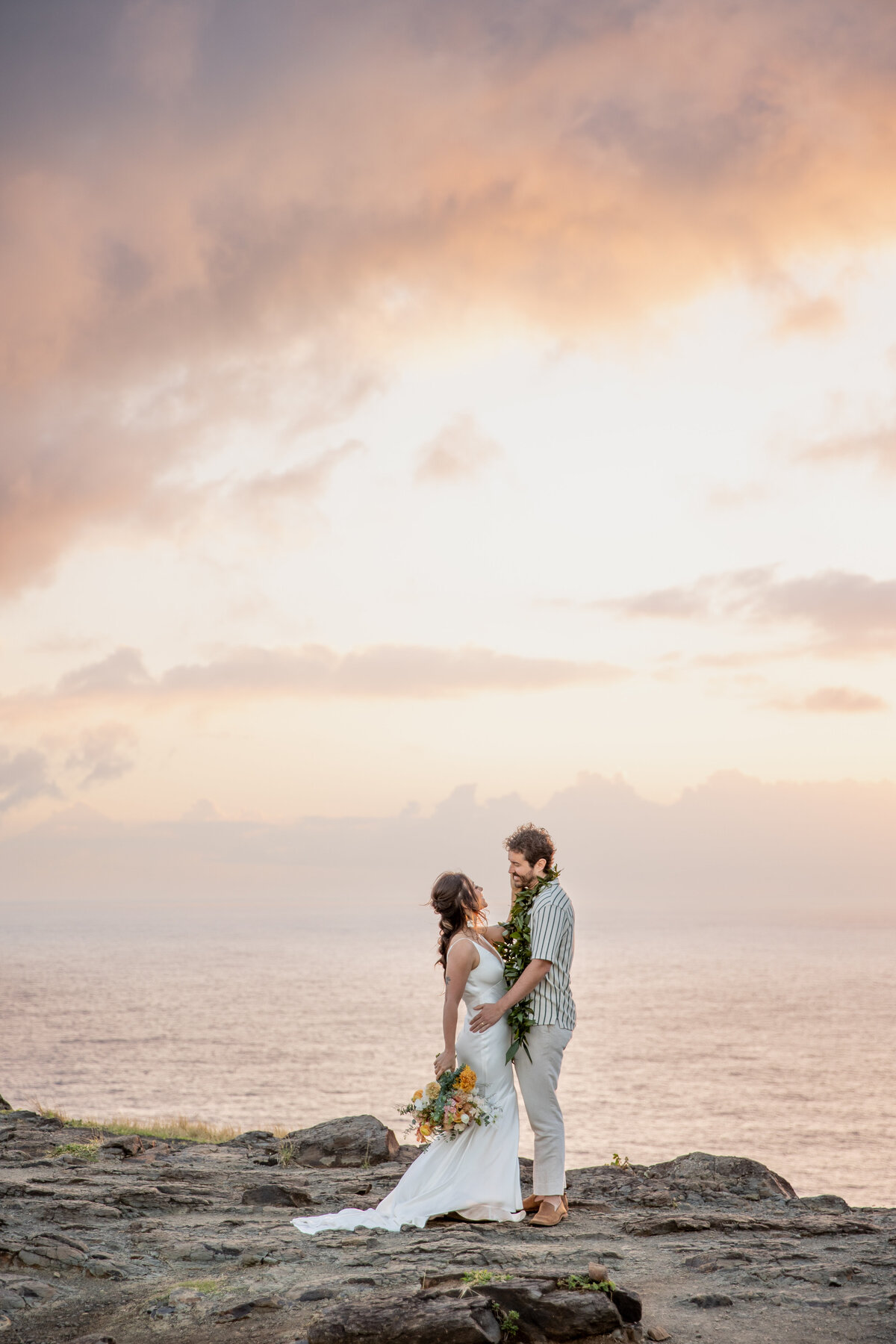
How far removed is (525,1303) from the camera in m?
5.97

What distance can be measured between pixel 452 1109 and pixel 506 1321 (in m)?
3.27

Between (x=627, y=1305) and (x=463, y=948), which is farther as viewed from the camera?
(x=463, y=948)

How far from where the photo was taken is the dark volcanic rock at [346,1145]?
1295 cm

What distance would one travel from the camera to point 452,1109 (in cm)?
911

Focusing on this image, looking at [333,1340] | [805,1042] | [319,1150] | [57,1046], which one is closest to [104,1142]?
[319,1150]

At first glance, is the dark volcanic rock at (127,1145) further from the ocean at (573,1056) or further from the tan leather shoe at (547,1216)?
the ocean at (573,1056)

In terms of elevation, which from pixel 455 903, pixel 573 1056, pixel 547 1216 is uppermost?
pixel 455 903

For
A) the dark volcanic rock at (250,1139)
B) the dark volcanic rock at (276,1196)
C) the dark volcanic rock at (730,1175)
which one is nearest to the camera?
the dark volcanic rock at (276,1196)

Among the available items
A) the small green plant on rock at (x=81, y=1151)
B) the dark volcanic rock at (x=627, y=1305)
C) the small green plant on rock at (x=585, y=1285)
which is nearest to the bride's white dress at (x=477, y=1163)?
the small green plant on rock at (x=585, y=1285)

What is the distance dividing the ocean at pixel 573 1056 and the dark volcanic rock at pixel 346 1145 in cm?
607

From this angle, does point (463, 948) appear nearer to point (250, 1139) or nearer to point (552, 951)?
point (552, 951)

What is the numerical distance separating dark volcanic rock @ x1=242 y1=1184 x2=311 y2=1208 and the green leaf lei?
2765 millimetres

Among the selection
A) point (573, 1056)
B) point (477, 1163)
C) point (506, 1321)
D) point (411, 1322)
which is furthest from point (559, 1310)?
point (573, 1056)

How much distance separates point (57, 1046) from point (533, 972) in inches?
2979
